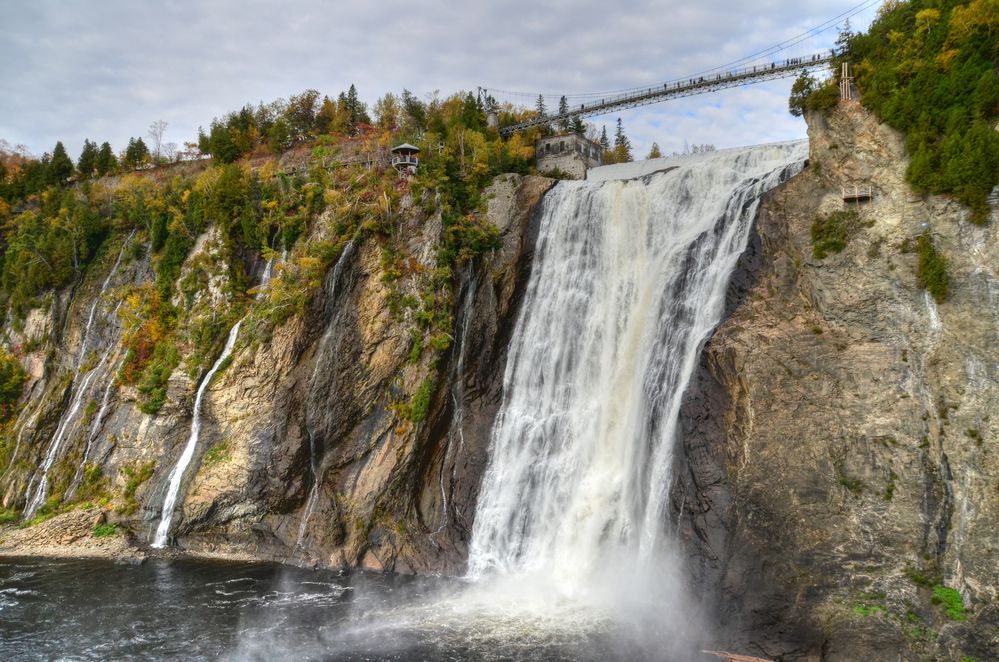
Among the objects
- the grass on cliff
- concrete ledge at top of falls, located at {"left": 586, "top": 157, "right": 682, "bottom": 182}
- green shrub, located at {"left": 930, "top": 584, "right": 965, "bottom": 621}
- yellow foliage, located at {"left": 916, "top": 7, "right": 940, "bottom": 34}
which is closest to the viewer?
green shrub, located at {"left": 930, "top": 584, "right": 965, "bottom": 621}

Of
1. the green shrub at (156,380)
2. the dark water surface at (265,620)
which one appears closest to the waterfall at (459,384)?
the dark water surface at (265,620)

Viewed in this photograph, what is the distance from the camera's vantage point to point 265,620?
2141 cm

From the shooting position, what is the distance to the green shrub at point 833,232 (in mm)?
21375

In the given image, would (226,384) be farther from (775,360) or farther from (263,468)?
(775,360)

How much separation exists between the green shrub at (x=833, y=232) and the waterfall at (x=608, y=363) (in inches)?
115

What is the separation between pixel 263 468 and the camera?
28.9m

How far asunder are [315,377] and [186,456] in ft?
24.8

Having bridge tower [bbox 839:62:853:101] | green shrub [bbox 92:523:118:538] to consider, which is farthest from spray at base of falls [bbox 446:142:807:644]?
green shrub [bbox 92:523:118:538]

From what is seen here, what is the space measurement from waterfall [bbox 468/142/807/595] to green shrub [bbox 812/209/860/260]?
2.91 m

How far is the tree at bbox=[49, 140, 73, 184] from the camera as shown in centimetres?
5656

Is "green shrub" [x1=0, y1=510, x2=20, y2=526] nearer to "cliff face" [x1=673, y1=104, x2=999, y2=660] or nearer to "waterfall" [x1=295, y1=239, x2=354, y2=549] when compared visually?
"waterfall" [x1=295, y1=239, x2=354, y2=549]

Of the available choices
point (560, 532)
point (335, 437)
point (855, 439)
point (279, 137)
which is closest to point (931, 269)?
point (855, 439)

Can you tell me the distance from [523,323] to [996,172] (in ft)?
58.7

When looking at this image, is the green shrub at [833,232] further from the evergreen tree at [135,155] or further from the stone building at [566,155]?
the evergreen tree at [135,155]
